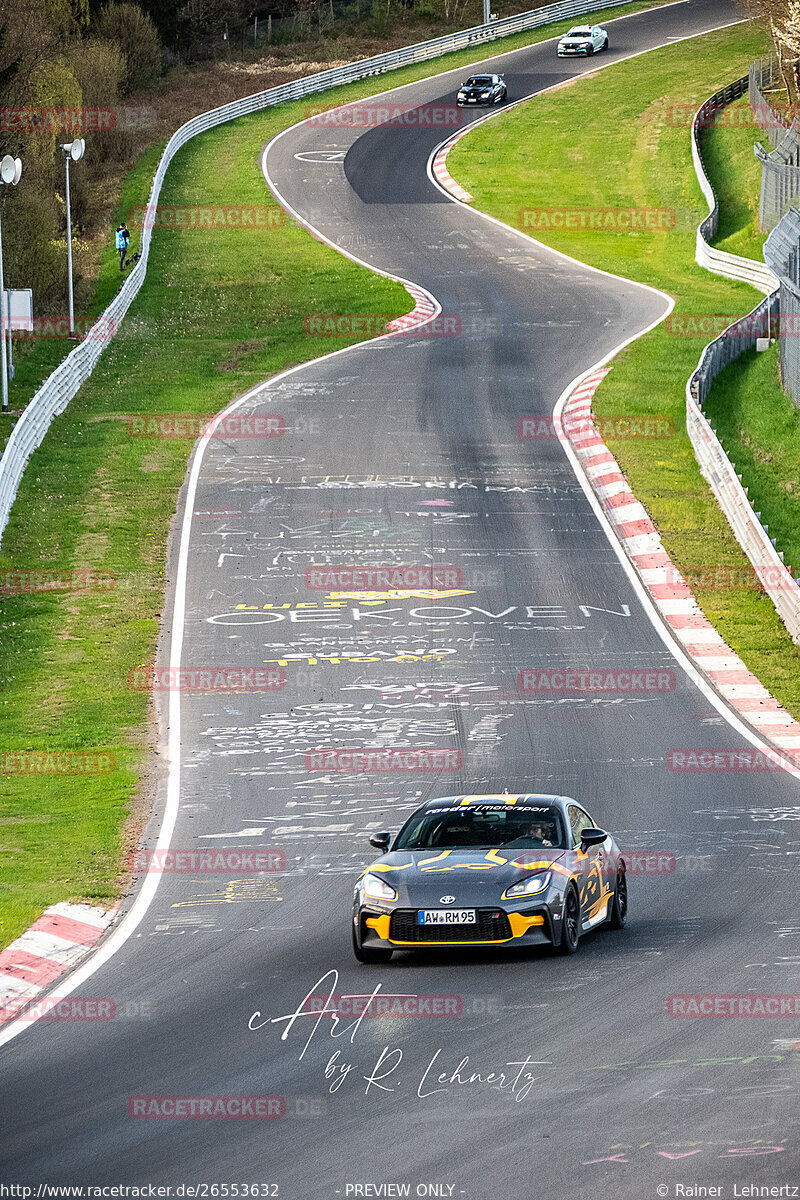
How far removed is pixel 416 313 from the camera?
5016 cm

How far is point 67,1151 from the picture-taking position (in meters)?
8.97

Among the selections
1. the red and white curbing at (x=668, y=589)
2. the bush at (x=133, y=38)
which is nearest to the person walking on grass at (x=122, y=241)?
the red and white curbing at (x=668, y=589)

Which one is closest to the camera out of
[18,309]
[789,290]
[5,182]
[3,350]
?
[5,182]

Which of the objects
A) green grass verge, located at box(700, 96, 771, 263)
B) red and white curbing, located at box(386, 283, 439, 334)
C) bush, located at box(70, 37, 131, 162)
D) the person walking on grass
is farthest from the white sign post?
bush, located at box(70, 37, 131, 162)

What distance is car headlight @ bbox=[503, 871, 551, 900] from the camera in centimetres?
1255

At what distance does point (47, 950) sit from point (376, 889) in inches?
A: 117

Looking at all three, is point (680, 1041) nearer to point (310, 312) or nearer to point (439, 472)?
point (439, 472)

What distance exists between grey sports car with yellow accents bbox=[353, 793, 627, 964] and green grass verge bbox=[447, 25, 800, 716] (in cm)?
995

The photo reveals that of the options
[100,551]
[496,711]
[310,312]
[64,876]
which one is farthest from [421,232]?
[64,876]

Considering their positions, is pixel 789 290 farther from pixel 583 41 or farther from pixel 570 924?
pixel 583 41

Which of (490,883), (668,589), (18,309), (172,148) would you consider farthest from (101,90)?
(490,883)

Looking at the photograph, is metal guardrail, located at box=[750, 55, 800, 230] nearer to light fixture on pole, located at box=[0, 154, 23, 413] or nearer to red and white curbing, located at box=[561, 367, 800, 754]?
red and white curbing, located at box=[561, 367, 800, 754]

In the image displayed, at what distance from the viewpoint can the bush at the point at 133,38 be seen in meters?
85.7

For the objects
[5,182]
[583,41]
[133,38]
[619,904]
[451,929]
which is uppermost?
[133,38]
